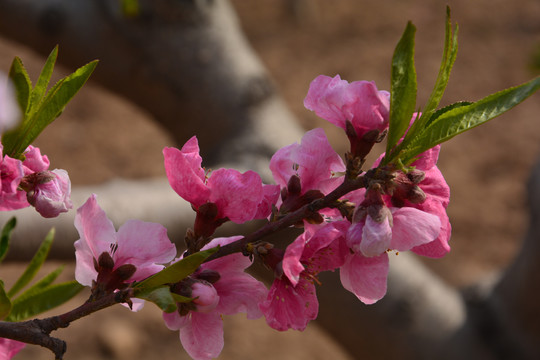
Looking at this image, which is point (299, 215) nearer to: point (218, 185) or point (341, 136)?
point (218, 185)

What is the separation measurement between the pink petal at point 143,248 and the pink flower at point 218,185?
0.14ft

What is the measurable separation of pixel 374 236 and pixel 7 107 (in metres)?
0.30

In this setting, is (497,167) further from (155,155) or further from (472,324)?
(472,324)

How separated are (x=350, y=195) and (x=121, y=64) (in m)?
1.12

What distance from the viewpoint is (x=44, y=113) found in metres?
0.55

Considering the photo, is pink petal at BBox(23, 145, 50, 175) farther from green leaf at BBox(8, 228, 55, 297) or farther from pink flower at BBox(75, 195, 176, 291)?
green leaf at BBox(8, 228, 55, 297)

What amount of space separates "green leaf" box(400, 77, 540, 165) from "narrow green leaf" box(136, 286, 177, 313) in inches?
8.0

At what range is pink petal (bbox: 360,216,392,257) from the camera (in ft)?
1.58

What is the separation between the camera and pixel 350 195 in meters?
0.56

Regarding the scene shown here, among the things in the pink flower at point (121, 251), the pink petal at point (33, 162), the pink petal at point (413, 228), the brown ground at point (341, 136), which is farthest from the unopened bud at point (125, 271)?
the brown ground at point (341, 136)

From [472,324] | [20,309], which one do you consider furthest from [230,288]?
[472,324]

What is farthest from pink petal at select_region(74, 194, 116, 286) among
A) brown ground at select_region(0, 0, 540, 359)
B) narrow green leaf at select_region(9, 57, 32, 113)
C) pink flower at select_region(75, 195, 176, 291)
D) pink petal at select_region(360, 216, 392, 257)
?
brown ground at select_region(0, 0, 540, 359)

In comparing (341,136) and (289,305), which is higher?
(289,305)

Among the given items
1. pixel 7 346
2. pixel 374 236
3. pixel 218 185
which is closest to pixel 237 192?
pixel 218 185
